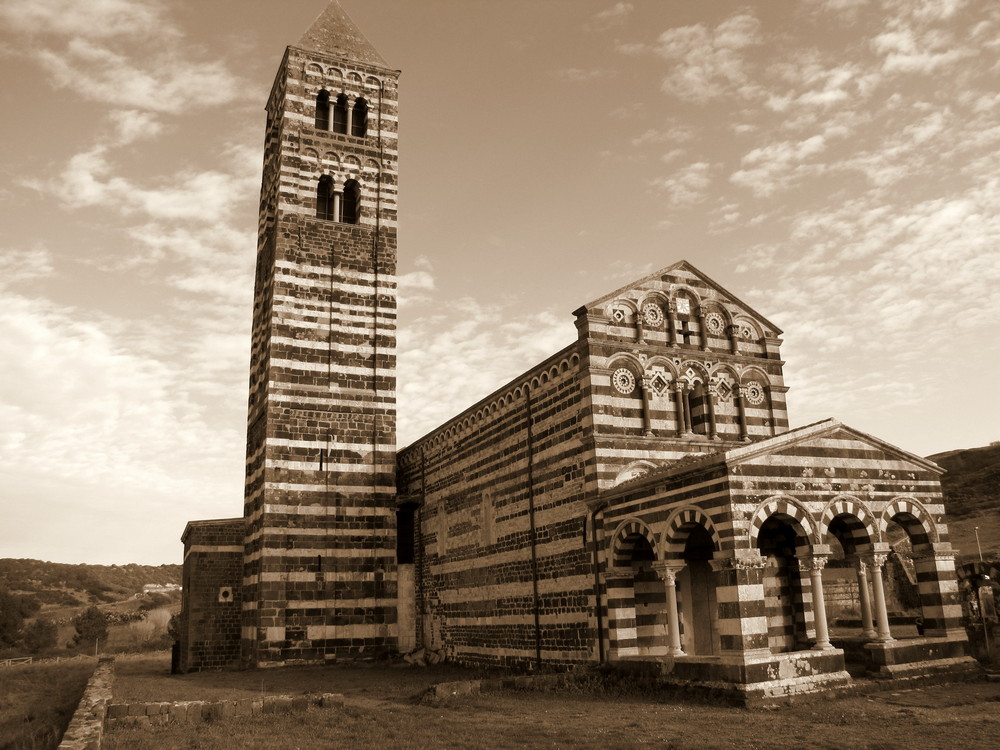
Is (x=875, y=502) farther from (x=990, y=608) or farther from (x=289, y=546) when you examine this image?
(x=289, y=546)

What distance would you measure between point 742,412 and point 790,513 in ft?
20.5

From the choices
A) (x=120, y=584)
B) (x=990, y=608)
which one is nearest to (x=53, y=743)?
(x=990, y=608)

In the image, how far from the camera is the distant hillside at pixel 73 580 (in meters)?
82.0

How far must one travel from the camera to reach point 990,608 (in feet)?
70.5

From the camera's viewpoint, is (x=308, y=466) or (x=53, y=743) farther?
(x=308, y=466)

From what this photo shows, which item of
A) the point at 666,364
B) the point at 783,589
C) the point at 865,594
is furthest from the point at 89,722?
the point at 783,589

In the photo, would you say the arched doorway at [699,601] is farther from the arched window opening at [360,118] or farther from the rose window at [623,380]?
the arched window opening at [360,118]

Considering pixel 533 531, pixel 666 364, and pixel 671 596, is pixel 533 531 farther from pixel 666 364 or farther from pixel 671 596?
pixel 671 596

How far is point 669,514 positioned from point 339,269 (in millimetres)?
17323

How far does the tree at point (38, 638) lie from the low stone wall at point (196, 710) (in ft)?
126

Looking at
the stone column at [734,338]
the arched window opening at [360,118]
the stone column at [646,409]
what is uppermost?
the arched window opening at [360,118]

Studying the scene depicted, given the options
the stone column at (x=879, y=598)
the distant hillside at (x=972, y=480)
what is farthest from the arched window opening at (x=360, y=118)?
the distant hillside at (x=972, y=480)

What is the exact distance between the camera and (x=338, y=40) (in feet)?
106

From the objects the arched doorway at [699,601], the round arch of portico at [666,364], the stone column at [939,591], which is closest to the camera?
the stone column at [939,591]
